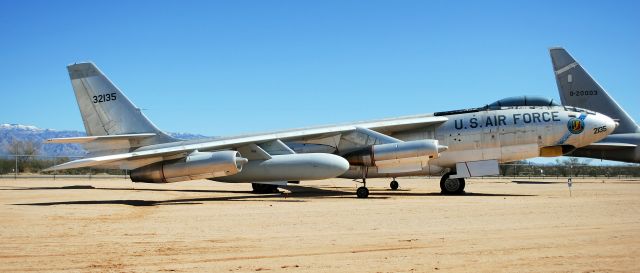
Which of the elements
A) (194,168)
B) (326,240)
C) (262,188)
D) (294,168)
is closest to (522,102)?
(294,168)

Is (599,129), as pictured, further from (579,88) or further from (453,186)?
(579,88)

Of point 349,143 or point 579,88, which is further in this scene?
point 579,88

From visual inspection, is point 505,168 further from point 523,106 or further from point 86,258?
point 86,258

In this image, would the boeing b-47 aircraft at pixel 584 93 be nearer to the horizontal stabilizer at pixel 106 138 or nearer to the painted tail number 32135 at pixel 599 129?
the painted tail number 32135 at pixel 599 129

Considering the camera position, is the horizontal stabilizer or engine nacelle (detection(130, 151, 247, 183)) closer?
engine nacelle (detection(130, 151, 247, 183))

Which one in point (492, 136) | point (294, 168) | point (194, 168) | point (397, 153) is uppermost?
point (492, 136)

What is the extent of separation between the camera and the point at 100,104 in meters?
22.9

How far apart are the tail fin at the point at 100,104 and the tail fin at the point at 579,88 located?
2489cm

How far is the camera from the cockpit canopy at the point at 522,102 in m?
22.2

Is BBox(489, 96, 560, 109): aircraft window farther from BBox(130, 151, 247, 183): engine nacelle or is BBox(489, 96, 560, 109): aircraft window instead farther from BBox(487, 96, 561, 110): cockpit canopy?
BBox(130, 151, 247, 183): engine nacelle

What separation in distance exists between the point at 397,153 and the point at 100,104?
11.2 metres

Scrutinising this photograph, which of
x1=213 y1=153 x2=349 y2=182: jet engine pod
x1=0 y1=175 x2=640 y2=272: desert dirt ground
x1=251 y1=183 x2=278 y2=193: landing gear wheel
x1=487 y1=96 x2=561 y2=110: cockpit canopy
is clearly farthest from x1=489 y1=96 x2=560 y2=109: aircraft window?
x1=251 y1=183 x2=278 y2=193: landing gear wheel

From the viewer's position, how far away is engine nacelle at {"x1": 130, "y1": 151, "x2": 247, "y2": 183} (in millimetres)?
18844

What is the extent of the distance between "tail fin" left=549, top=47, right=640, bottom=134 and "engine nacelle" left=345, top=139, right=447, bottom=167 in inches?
743
